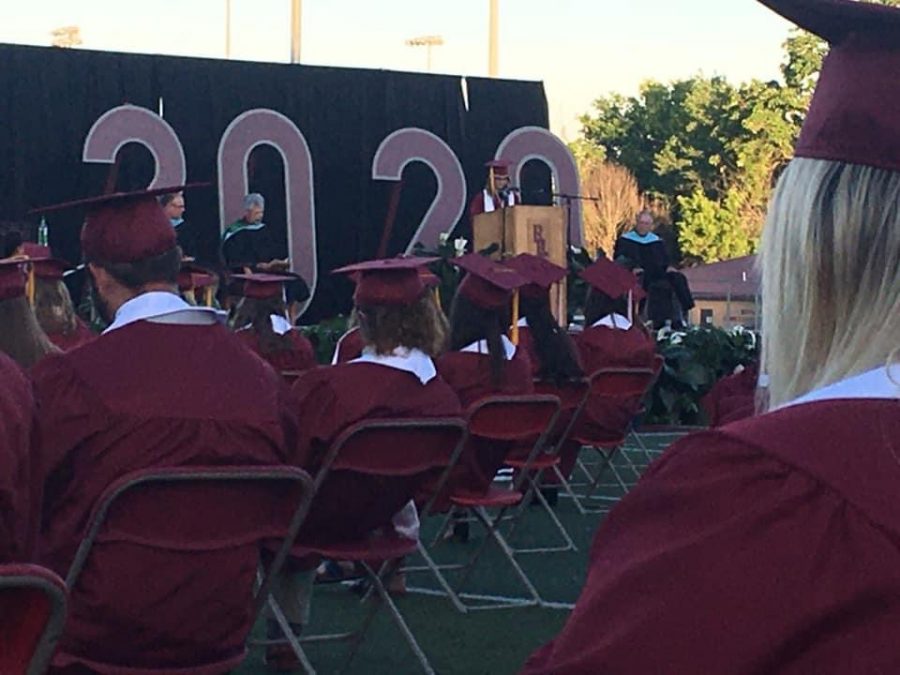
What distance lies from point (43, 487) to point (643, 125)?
49392 millimetres

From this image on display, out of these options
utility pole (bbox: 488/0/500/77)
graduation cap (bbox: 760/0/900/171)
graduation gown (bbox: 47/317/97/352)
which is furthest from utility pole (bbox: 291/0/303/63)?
graduation cap (bbox: 760/0/900/171)

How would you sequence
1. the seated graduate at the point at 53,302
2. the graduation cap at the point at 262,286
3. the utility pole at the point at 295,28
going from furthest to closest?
the utility pole at the point at 295,28
the graduation cap at the point at 262,286
the seated graduate at the point at 53,302

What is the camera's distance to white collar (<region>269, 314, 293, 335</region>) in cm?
746

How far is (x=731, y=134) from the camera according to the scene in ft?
149

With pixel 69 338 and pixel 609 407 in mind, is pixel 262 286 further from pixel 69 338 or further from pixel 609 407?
pixel 609 407

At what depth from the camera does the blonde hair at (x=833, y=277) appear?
1.23m

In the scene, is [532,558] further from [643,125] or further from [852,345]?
[643,125]

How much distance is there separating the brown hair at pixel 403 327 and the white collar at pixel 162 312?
160 centimetres

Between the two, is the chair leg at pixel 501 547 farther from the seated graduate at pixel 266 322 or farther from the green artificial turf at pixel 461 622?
the seated graduate at pixel 266 322

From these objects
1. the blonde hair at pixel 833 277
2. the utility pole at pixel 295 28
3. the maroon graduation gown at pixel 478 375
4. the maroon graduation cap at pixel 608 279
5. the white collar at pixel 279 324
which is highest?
the utility pole at pixel 295 28

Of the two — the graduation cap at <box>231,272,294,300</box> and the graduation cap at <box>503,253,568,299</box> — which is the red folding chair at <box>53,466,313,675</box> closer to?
the graduation cap at <box>231,272,294,300</box>

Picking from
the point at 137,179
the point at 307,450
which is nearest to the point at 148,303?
the point at 307,450

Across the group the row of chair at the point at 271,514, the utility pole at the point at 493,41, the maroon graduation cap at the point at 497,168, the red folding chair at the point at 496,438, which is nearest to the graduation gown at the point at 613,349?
the row of chair at the point at 271,514

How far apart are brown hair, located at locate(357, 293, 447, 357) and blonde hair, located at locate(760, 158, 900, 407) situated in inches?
154
